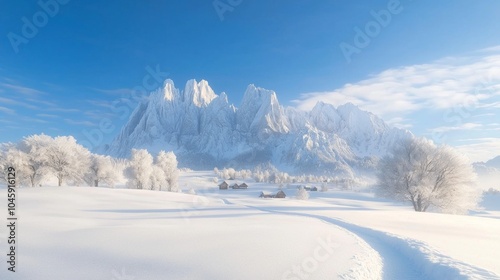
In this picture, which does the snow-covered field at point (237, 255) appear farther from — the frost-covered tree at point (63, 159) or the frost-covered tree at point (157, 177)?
the frost-covered tree at point (157, 177)

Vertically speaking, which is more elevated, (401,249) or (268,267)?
(268,267)

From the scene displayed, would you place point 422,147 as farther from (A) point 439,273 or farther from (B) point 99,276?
(B) point 99,276

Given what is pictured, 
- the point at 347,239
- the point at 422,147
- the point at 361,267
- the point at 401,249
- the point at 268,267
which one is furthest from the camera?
the point at 422,147

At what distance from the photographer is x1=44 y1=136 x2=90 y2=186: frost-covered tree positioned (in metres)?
41.3

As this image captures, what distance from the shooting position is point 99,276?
673 centimetres

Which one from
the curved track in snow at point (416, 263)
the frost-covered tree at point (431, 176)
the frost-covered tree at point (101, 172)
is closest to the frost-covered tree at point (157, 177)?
the frost-covered tree at point (101, 172)

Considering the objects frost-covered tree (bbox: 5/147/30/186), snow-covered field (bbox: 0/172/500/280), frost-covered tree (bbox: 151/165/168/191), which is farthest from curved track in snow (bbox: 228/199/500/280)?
frost-covered tree (bbox: 151/165/168/191)

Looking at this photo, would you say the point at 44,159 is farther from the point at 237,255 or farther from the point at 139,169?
the point at 237,255

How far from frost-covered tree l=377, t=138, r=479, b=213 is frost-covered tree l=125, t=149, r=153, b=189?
164 ft

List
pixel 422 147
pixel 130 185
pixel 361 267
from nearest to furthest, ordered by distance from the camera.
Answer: pixel 361 267 < pixel 422 147 < pixel 130 185

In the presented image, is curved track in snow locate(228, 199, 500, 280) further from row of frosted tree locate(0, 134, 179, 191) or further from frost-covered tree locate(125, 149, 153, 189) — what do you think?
frost-covered tree locate(125, 149, 153, 189)

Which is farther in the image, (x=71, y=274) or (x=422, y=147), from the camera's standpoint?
(x=422, y=147)

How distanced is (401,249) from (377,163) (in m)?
27.2

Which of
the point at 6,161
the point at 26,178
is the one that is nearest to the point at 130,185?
the point at 26,178
